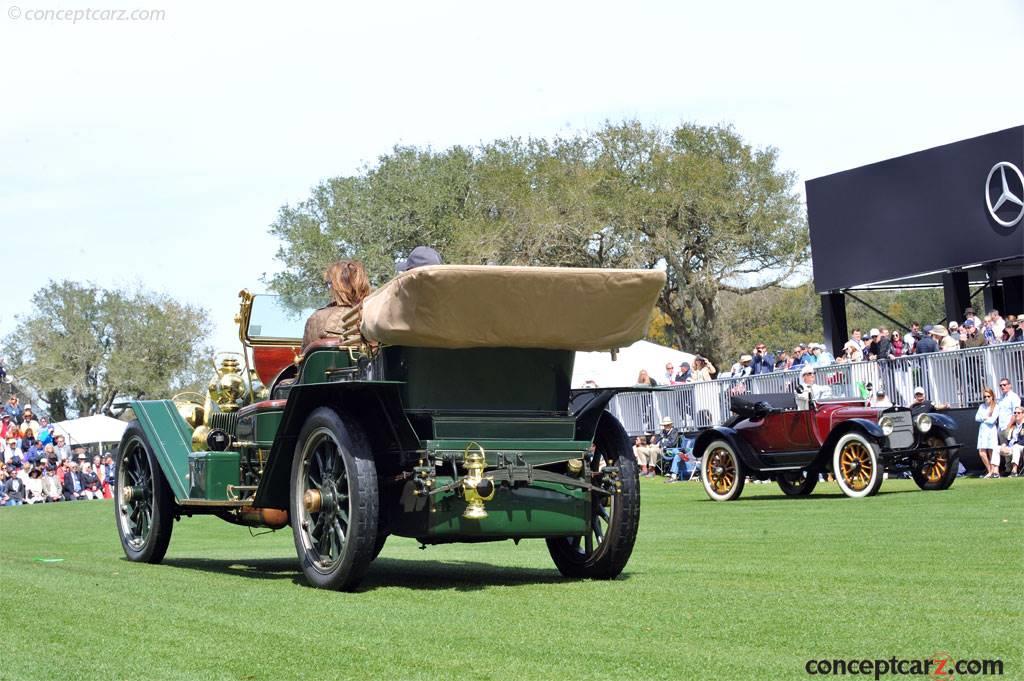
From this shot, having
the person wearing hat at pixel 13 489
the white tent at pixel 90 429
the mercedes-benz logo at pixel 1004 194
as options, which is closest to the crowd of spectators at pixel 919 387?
the mercedes-benz logo at pixel 1004 194

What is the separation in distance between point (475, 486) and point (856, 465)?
12300 millimetres

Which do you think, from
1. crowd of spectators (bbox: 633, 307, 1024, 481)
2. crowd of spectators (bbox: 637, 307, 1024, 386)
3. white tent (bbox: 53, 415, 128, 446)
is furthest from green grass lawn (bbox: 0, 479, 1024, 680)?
white tent (bbox: 53, 415, 128, 446)

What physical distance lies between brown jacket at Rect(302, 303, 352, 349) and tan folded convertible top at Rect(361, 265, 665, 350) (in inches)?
26.4

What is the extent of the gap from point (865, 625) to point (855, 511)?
32.1ft

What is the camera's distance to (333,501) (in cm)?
784

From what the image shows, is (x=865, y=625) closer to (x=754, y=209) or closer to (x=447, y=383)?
(x=447, y=383)

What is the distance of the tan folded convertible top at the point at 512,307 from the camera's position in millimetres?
7293

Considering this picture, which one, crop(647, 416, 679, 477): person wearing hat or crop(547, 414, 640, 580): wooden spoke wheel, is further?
crop(647, 416, 679, 477): person wearing hat

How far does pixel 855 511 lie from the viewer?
15250 millimetres

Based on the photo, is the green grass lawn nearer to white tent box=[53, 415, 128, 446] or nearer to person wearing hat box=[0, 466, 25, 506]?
person wearing hat box=[0, 466, 25, 506]

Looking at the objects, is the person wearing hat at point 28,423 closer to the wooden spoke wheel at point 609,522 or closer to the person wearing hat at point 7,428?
the person wearing hat at point 7,428

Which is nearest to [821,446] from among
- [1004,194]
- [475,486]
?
[1004,194]

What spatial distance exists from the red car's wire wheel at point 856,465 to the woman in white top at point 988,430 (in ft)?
14.1

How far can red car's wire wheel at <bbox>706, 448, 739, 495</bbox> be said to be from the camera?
65.4 ft
